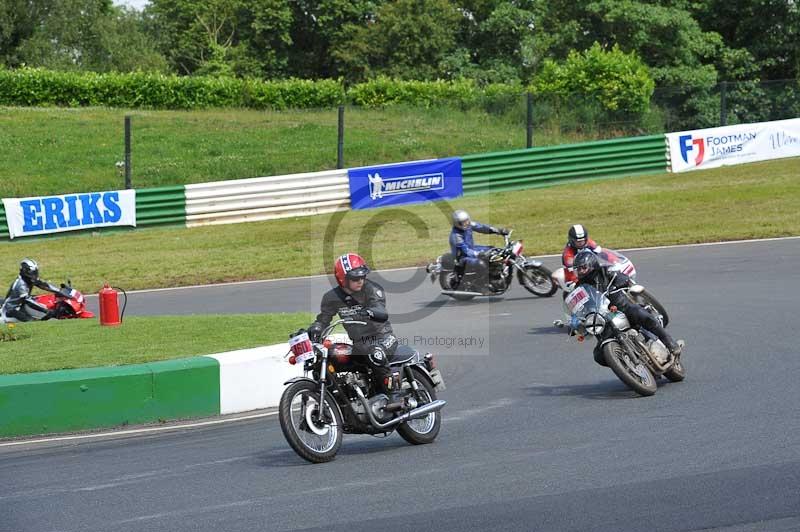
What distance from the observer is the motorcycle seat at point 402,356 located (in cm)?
895

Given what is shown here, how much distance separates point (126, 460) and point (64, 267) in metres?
15.1

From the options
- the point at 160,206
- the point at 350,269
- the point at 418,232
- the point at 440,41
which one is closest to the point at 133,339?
the point at 350,269

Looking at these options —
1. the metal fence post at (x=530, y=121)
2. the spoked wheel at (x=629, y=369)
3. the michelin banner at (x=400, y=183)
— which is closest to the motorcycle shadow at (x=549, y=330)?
the spoked wheel at (x=629, y=369)

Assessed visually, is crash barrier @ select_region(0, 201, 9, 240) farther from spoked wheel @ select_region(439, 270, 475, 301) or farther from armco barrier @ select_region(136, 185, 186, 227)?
spoked wheel @ select_region(439, 270, 475, 301)

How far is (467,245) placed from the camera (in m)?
17.2

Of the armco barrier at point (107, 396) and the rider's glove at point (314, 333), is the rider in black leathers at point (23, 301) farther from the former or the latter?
the rider's glove at point (314, 333)

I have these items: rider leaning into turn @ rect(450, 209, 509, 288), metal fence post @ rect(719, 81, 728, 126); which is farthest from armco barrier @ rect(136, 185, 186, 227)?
metal fence post @ rect(719, 81, 728, 126)

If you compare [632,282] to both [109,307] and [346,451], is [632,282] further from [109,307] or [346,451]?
[109,307]

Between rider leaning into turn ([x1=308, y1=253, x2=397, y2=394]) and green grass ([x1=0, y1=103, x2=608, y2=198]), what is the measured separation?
22702 mm

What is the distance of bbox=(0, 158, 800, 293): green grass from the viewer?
866 inches

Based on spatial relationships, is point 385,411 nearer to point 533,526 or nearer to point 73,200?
point 533,526

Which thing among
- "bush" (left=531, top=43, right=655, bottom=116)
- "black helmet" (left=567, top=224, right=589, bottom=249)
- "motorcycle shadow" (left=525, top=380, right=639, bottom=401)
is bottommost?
"motorcycle shadow" (left=525, top=380, right=639, bottom=401)

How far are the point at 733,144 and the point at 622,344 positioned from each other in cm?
2239

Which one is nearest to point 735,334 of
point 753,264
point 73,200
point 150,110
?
point 753,264
